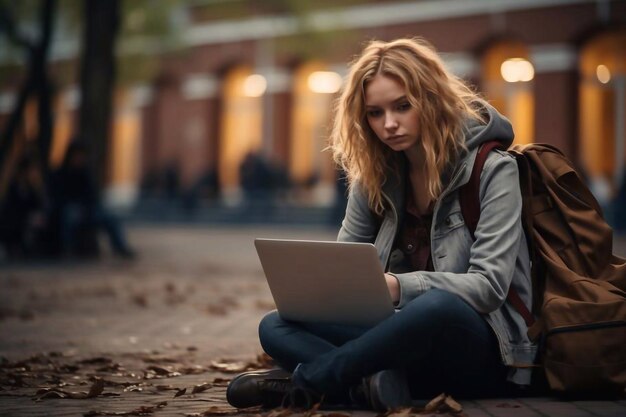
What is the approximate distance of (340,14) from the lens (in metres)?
25.5

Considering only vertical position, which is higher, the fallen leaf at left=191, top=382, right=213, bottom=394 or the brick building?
the brick building

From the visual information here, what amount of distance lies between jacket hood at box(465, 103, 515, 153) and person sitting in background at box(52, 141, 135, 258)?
11.4 metres

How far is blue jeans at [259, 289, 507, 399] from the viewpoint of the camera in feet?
13.5

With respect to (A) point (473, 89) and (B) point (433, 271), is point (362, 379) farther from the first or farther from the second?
(A) point (473, 89)

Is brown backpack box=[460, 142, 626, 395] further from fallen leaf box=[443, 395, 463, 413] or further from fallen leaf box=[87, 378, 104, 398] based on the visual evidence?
fallen leaf box=[87, 378, 104, 398]

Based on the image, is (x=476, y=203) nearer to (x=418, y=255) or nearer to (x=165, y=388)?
(x=418, y=255)

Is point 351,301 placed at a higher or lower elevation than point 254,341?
higher

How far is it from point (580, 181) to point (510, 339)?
682mm

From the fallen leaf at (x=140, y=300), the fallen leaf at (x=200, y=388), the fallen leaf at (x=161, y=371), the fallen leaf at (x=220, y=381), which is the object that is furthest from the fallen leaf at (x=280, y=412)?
the fallen leaf at (x=140, y=300)

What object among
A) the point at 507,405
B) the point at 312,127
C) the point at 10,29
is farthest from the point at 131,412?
the point at 312,127

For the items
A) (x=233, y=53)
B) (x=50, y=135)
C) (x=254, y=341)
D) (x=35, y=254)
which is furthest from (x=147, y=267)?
(x=233, y=53)

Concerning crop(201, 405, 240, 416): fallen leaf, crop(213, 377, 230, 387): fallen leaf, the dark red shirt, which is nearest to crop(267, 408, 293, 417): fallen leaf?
crop(201, 405, 240, 416): fallen leaf

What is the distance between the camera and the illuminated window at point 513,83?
2761 cm

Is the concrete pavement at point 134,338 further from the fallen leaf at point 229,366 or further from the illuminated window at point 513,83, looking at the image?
the illuminated window at point 513,83
